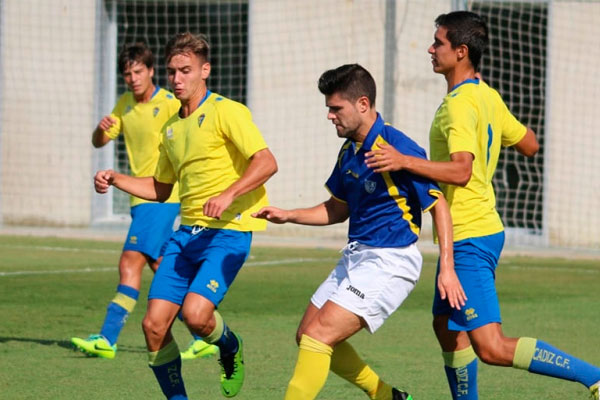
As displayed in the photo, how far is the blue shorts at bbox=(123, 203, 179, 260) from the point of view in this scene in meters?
8.45

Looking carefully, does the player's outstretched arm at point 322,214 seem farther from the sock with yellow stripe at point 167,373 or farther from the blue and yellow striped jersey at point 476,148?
the sock with yellow stripe at point 167,373

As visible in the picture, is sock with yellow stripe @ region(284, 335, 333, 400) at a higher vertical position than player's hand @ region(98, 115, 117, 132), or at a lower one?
lower

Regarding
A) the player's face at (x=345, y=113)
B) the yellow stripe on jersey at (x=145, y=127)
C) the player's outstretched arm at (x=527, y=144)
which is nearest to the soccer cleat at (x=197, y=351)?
the yellow stripe on jersey at (x=145, y=127)

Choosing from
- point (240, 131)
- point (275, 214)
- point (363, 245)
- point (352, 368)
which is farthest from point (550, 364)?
point (240, 131)

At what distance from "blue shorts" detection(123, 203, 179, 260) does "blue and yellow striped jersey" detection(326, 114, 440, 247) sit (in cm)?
304

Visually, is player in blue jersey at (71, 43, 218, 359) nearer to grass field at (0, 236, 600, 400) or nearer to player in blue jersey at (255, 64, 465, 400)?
grass field at (0, 236, 600, 400)

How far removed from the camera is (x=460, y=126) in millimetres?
5582

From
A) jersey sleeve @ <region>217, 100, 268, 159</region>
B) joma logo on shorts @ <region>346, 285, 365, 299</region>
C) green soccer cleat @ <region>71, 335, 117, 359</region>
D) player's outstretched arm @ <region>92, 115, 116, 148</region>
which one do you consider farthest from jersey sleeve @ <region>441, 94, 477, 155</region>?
player's outstretched arm @ <region>92, 115, 116, 148</region>

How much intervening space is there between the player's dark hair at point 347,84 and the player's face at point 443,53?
0.46m

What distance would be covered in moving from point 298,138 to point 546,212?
3.43 metres

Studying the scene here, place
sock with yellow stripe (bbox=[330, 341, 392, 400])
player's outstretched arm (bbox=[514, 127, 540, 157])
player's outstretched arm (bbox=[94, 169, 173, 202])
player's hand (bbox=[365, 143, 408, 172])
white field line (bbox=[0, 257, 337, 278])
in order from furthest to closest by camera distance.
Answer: white field line (bbox=[0, 257, 337, 278]), player's outstretched arm (bbox=[94, 169, 173, 202]), player's outstretched arm (bbox=[514, 127, 540, 157]), sock with yellow stripe (bbox=[330, 341, 392, 400]), player's hand (bbox=[365, 143, 408, 172])

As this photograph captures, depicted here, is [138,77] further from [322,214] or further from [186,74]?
[322,214]

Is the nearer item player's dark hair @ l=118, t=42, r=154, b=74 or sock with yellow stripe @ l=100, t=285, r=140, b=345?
sock with yellow stripe @ l=100, t=285, r=140, b=345

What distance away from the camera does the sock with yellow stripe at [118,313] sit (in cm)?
805
